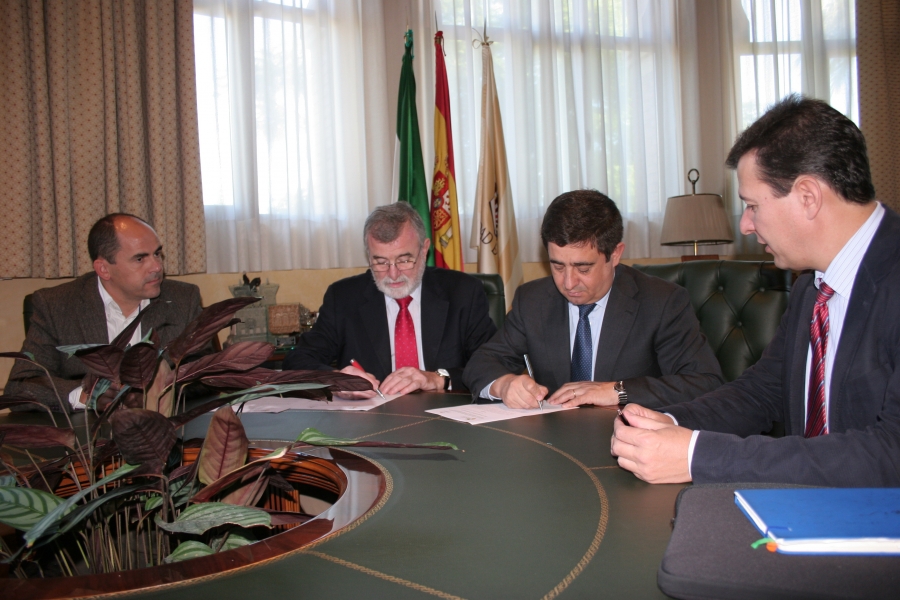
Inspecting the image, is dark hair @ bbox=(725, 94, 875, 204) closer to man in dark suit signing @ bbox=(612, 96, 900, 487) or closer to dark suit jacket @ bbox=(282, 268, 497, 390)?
man in dark suit signing @ bbox=(612, 96, 900, 487)

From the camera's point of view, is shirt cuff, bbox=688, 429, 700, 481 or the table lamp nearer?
shirt cuff, bbox=688, 429, 700, 481

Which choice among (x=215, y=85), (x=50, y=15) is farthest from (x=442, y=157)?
(x=50, y=15)

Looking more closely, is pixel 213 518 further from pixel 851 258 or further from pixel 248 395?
pixel 851 258

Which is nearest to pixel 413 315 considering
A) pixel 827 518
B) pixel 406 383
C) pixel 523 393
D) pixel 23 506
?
pixel 406 383

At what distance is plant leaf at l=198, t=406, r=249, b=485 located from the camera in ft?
3.06

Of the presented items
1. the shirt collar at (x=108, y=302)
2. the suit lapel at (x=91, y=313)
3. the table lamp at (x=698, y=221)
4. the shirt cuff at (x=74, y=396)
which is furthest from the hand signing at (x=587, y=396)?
the table lamp at (x=698, y=221)

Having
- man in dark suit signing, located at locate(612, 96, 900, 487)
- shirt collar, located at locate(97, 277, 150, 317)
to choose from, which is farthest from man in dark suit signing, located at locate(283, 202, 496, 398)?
man in dark suit signing, located at locate(612, 96, 900, 487)

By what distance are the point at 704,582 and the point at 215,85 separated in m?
4.11

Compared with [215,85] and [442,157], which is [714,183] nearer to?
[442,157]

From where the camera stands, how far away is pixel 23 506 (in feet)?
2.81

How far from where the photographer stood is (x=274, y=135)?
14.0ft

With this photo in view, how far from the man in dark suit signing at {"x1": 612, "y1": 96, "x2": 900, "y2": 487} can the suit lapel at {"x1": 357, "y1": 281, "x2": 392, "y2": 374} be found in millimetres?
1486

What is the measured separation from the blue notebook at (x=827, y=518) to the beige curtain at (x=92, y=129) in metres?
3.65

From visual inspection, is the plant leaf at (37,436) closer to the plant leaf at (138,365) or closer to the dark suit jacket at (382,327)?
the plant leaf at (138,365)
